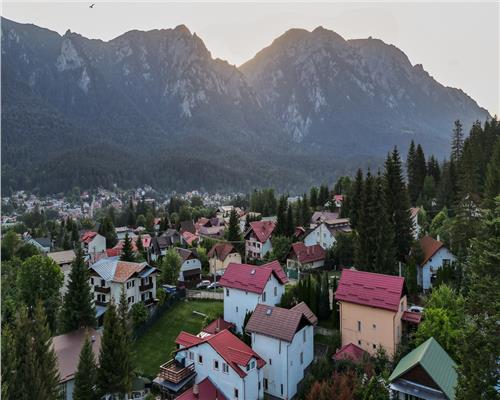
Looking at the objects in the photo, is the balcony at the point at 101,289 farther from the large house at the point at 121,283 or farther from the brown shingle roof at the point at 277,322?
the brown shingle roof at the point at 277,322

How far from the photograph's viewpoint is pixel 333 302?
125 feet

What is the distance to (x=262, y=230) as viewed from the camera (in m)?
70.4

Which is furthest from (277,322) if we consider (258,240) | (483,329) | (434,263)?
(258,240)

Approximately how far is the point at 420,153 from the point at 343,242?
131 feet

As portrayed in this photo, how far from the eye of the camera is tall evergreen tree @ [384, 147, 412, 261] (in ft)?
157

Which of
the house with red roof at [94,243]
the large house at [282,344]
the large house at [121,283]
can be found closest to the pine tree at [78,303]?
the large house at [121,283]

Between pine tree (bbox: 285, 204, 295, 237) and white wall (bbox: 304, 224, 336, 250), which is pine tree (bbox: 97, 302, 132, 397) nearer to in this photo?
white wall (bbox: 304, 224, 336, 250)

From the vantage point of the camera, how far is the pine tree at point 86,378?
2741cm

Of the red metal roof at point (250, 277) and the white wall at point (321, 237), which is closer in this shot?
the red metal roof at point (250, 277)

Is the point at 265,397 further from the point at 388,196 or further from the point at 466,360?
the point at 388,196

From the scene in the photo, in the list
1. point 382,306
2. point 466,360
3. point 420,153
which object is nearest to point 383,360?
point 382,306

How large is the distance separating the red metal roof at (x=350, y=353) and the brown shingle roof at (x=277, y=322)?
10.8 feet

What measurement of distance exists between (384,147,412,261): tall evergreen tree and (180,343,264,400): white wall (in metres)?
22.6

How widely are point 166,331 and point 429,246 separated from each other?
1203 inches
